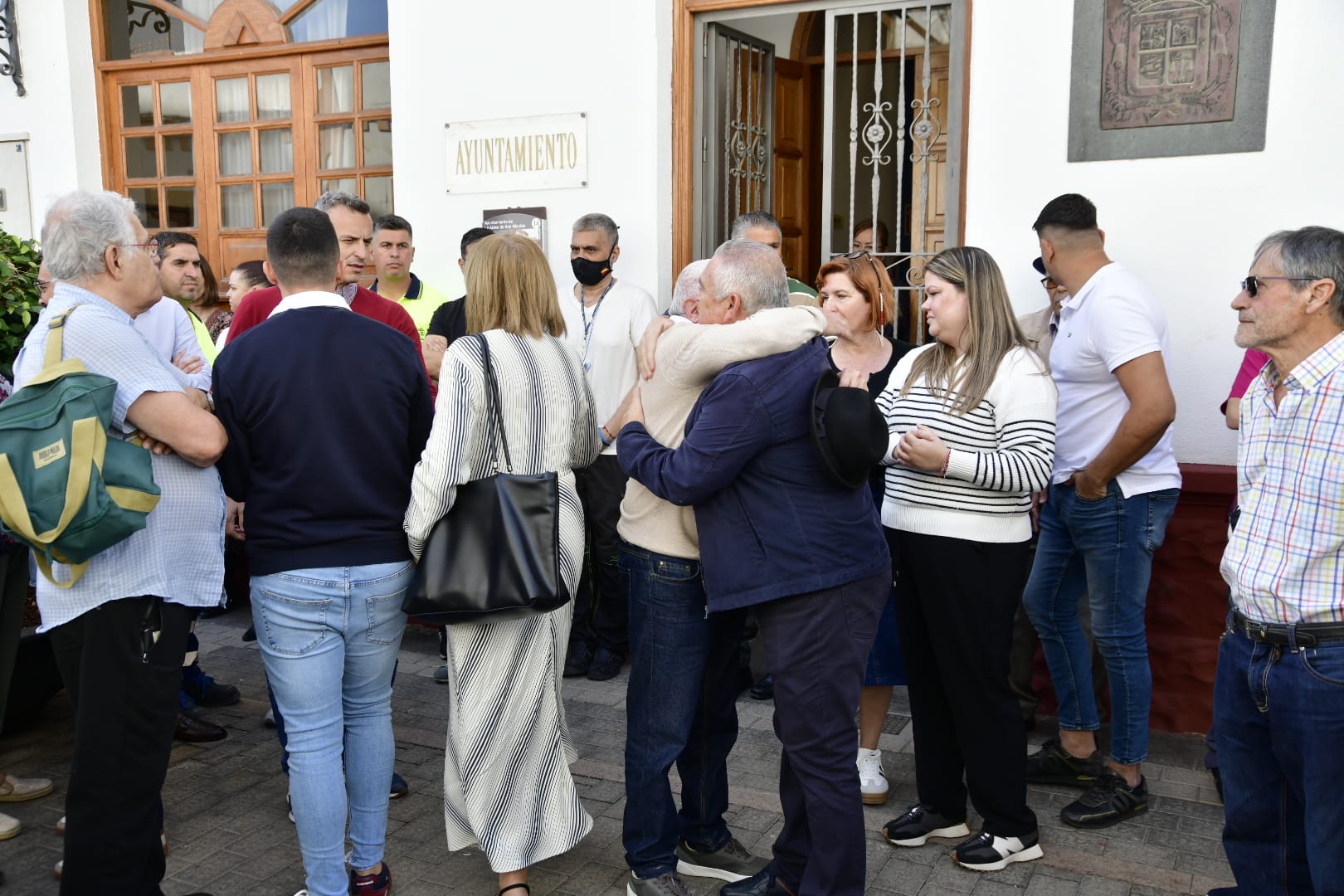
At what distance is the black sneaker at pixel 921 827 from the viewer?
3477mm

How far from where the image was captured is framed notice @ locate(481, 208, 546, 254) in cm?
568

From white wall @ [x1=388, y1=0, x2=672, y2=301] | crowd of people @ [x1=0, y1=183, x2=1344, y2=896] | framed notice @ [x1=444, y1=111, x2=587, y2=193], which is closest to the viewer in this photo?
crowd of people @ [x1=0, y1=183, x2=1344, y2=896]

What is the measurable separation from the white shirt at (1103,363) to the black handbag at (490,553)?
1857mm

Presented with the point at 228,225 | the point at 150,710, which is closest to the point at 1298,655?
the point at 150,710

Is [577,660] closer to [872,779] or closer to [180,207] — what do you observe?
[872,779]

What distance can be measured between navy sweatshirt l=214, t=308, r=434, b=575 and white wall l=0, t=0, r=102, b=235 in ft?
17.4

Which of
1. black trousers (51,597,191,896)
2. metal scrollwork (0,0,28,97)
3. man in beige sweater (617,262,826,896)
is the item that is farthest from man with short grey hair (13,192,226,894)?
metal scrollwork (0,0,28,97)

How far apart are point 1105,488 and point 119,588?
301 cm

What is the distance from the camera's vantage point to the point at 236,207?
7102mm

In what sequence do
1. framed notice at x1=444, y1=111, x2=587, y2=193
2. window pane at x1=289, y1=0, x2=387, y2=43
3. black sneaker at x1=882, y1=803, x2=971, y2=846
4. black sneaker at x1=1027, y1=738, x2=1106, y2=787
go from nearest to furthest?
black sneaker at x1=882, y1=803, x2=971, y2=846
black sneaker at x1=1027, y1=738, x2=1106, y2=787
framed notice at x1=444, y1=111, x2=587, y2=193
window pane at x1=289, y1=0, x2=387, y2=43

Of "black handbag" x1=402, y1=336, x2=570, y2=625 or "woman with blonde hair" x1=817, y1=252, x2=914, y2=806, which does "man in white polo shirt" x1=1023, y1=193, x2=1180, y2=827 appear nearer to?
"woman with blonde hair" x1=817, y1=252, x2=914, y2=806

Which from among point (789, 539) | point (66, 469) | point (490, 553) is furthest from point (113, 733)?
point (789, 539)

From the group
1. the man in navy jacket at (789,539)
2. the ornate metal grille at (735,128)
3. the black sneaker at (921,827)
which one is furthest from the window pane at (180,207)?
the black sneaker at (921,827)

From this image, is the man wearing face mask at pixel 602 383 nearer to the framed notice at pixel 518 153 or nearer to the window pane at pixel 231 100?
the framed notice at pixel 518 153
